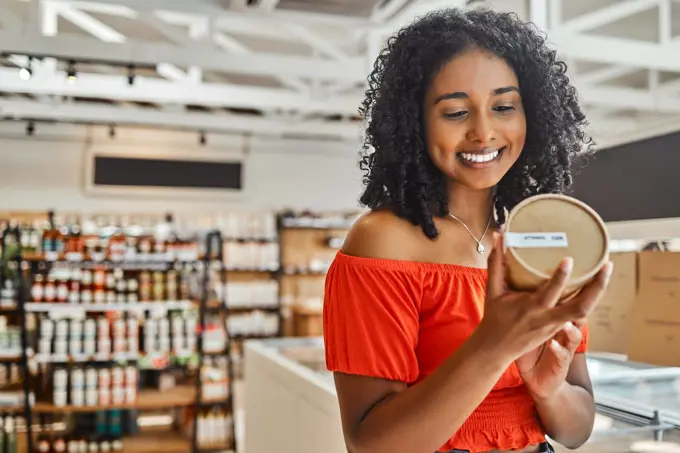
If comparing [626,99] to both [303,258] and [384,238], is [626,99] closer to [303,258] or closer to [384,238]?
[303,258]

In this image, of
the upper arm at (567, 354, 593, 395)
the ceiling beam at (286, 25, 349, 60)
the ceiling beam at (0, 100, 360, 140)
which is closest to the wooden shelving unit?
the ceiling beam at (0, 100, 360, 140)

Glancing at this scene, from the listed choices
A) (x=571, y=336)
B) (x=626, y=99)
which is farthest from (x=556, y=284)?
(x=626, y=99)

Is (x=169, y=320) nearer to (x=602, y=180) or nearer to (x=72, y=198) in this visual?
(x=602, y=180)

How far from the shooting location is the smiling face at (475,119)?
3.24 feet

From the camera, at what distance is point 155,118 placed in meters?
8.52

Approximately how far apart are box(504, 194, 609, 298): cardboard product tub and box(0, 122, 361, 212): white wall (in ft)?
25.2

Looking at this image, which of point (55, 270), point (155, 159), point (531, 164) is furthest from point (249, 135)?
point (531, 164)

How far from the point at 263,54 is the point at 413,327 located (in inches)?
189

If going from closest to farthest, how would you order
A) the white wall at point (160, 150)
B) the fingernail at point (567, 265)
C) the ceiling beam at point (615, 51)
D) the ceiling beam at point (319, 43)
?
1. the fingernail at point (567, 265)
2. the ceiling beam at point (615, 51)
3. the ceiling beam at point (319, 43)
4. the white wall at point (160, 150)

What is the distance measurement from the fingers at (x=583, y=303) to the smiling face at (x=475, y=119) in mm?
325

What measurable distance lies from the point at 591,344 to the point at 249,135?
873 cm

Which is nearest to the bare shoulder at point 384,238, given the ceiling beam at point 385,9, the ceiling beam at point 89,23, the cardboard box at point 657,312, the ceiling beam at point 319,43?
the cardboard box at point 657,312

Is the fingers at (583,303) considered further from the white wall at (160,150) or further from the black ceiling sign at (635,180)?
the white wall at (160,150)

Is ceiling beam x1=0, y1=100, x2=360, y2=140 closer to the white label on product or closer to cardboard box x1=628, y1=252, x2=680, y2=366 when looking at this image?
cardboard box x1=628, y1=252, x2=680, y2=366
